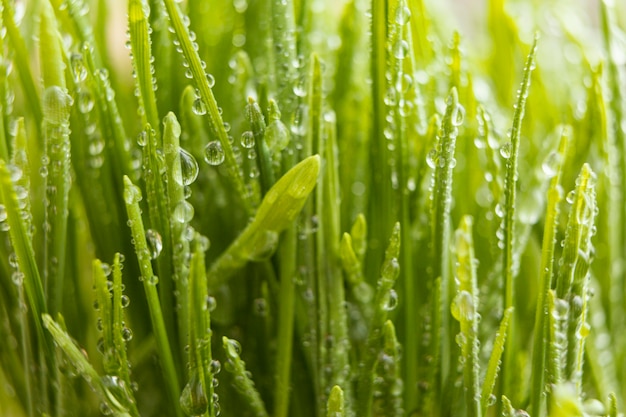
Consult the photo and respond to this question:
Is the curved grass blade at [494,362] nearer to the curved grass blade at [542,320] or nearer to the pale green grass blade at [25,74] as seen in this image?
the curved grass blade at [542,320]

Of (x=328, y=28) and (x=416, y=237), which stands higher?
(x=328, y=28)

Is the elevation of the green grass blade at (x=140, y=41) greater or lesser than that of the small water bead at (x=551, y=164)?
greater

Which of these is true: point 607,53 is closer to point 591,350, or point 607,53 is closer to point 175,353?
point 591,350

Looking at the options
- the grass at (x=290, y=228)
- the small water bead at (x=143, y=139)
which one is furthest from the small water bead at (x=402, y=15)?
the small water bead at (x=143, y=139)

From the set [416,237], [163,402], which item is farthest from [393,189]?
[163,402]

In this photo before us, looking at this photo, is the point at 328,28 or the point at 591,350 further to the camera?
the point at 328,28

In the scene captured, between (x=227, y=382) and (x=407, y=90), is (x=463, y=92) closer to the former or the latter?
(x=407, y=90)

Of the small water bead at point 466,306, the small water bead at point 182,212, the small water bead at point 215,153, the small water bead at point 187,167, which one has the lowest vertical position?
the small water bead at point 466,306
